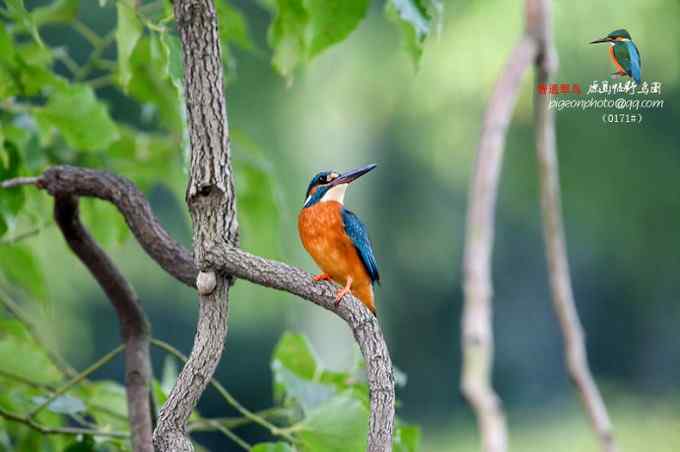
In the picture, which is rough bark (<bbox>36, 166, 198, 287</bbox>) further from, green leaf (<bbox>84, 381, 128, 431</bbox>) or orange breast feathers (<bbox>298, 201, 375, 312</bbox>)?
green leaf (<bbox>84, 381, 128, 431</bbox>)

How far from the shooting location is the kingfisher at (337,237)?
0.86m

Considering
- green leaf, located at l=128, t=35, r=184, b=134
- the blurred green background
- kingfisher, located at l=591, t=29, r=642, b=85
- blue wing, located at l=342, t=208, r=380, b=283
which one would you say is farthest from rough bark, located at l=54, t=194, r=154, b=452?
the blurred green background

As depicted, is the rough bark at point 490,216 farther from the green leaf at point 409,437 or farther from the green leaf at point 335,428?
the green leaf at point 335,428

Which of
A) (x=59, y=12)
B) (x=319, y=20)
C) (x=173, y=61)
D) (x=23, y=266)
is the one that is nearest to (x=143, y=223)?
(x=173, y=61)

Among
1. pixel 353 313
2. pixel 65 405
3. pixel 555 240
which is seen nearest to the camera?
pixel 353 313

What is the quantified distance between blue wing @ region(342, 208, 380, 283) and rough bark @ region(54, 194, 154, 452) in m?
0.27

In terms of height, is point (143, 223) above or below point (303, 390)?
above

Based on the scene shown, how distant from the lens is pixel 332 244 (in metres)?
0.88

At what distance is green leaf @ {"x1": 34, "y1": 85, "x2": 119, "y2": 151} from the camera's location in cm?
118

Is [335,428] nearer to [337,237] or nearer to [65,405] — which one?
[337,237]

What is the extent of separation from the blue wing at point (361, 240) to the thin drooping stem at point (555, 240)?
611 mm

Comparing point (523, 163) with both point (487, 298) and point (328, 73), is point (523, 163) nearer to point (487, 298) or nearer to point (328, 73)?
point (328, 73)

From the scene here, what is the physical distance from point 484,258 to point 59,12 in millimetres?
729

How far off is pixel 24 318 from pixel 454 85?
511 cm
